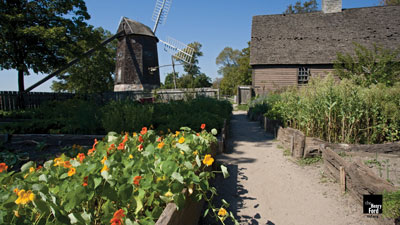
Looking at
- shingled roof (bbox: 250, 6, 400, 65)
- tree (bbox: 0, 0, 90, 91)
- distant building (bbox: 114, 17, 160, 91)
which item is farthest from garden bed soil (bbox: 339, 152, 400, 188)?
distant building (bbox: 114, 17, 160, 91)

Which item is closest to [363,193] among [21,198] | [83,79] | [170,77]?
[21,198]

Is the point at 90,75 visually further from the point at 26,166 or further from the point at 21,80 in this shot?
the point at 26,166

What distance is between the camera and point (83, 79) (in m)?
33.5

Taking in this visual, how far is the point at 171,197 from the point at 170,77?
51983 millimetres

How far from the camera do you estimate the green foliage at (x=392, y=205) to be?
2.02 m

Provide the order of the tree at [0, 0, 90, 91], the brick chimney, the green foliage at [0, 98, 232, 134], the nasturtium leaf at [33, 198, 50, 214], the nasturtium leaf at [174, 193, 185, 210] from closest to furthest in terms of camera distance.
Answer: the nasturtium leaf at [33, 198, 50, 214]
the nasturtium leaf at [174, 193, 185, 210]
the green foliage at [0, 98, 232, 134]
the tree at [0, 0, 90, 91]
the brick chimney

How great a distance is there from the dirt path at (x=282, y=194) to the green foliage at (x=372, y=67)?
4.05 m

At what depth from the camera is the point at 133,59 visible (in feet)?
72.6

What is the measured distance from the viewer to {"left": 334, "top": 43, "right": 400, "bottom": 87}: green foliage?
9.03 metres

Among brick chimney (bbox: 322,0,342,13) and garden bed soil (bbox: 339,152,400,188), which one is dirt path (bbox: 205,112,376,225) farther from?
brick chimney (bbox: 322,0,342,13)

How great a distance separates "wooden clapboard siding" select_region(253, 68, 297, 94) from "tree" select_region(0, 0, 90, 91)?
14.8m

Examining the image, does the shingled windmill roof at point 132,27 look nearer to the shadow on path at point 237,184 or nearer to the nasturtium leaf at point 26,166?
the shadow on path at point 237,184

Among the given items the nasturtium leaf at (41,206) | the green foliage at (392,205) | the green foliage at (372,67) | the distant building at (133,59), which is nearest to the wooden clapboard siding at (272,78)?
the green foliage at (372,67)

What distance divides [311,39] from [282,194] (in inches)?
809
